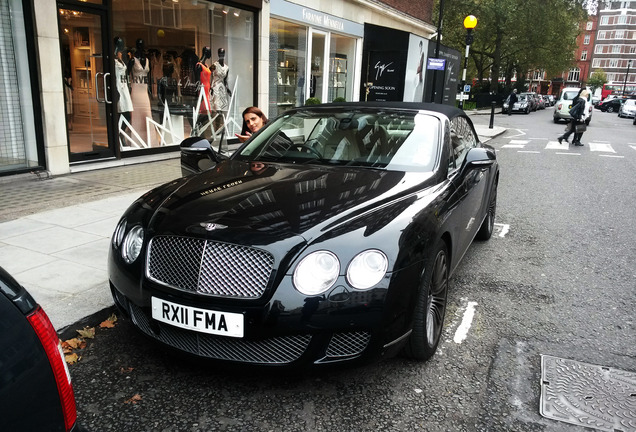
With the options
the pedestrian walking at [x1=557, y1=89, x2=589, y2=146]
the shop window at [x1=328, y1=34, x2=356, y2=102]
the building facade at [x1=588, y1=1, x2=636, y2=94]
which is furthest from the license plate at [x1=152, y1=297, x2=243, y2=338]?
the building facade at [x1=588, y1=1, x2=636, y2=94]

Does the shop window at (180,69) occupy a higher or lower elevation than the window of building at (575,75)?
lower

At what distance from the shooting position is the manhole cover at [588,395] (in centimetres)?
271

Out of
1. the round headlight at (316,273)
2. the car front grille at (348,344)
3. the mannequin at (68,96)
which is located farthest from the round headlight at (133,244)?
the mannequin at (68,96)

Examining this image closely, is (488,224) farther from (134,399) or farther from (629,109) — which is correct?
(629,109)

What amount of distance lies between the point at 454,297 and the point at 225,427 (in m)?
2.48

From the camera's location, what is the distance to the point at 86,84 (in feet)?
29.3

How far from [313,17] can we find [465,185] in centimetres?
1222

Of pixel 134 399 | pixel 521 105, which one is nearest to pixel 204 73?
pixel 134 399

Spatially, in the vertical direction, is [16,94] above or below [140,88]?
below

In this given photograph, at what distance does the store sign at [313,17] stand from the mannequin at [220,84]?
6.60 feet

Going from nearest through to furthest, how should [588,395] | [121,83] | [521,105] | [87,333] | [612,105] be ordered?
[588,395] < [87,333] < [121,83] < [521,105] < [612,105]

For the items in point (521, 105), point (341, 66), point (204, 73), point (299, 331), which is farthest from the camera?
point (521, 105)

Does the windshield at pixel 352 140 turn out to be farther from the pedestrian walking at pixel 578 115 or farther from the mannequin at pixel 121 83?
the pedestrian walking at pixel 578 115

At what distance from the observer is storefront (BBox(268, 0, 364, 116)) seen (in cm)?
1381
